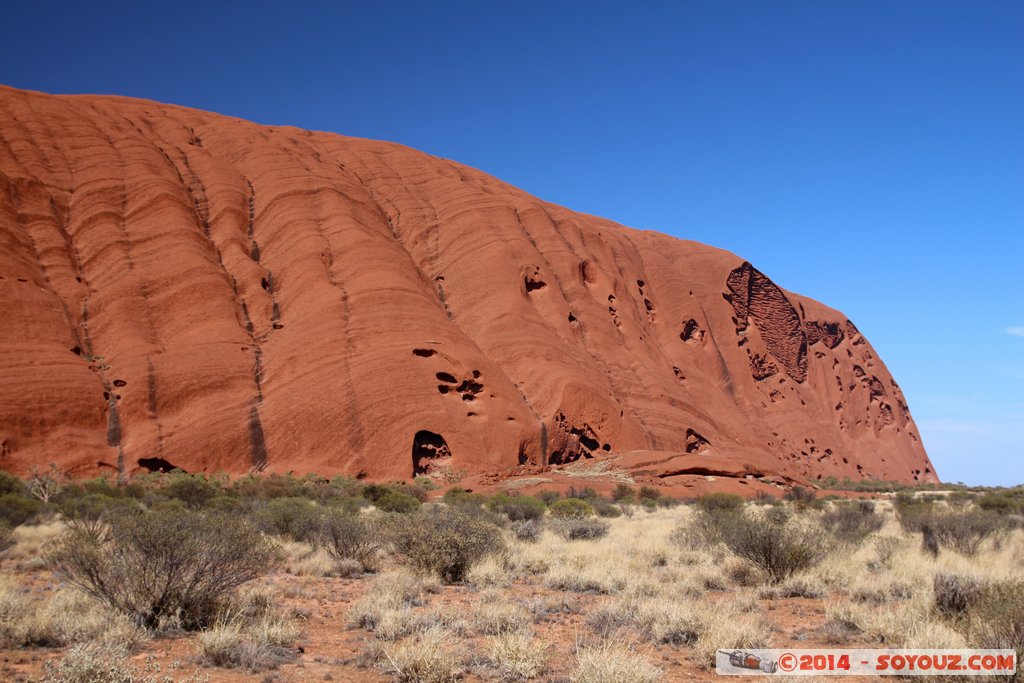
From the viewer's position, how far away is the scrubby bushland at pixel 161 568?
775 cm

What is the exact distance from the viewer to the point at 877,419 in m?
76.9

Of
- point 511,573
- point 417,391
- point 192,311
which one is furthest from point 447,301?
point 511,573

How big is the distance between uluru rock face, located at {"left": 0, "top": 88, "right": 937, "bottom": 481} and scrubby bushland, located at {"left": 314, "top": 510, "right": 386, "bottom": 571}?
2211 cm

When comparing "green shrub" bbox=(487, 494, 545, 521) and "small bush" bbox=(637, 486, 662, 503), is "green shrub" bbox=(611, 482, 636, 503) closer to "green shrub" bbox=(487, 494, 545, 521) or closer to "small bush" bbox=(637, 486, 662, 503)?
"small bush" bbox=(637, 486, 662, 503)

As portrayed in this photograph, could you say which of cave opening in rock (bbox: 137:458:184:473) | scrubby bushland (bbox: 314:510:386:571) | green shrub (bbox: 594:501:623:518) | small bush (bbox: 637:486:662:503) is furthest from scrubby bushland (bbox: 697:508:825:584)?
cave opening in rock (bbox: 137:458:184:473)

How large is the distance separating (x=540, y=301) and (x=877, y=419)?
48.5 metres

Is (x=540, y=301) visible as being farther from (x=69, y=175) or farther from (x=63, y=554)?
(x=63, y=554)

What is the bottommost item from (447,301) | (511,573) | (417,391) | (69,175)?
(511,573)

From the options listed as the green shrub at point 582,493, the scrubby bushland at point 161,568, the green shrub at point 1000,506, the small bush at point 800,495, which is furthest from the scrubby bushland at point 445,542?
the small bush at point 800,495

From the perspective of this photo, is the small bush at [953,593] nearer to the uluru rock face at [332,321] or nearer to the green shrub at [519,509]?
the green shrub at [519,509]

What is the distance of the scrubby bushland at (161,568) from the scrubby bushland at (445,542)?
353 centimetres

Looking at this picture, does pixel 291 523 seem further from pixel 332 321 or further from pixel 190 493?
pixel 332 321

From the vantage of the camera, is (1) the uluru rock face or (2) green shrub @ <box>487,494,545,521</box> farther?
(1) the uluru rock face

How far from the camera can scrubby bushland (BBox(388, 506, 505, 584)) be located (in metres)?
11.1
